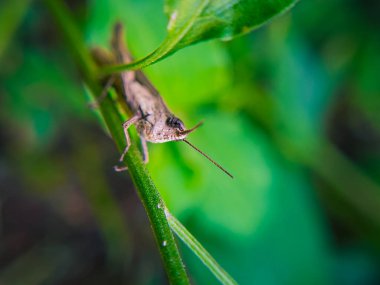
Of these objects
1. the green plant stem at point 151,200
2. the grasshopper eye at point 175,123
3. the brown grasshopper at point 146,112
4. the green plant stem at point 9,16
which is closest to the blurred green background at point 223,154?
the green plant stem at point 9,16

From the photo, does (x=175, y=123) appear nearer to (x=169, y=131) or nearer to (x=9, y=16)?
(x=169, y=131)

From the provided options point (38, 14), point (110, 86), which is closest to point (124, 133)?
point (110, 86)

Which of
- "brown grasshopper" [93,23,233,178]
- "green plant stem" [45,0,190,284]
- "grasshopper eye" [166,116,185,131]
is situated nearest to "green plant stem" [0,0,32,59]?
"brown grasshopper" [93,23,233,178]

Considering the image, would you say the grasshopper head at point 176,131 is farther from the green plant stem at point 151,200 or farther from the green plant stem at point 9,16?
the green plant stem at point 9,16

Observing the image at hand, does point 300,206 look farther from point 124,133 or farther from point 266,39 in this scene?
point 124,133

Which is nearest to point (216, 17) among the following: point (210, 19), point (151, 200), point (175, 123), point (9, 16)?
point (210, 19)

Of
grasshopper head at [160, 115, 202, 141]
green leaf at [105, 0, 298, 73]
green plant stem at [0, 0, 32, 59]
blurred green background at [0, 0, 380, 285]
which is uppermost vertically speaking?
green plant stem at [0, 0, 32, 59]

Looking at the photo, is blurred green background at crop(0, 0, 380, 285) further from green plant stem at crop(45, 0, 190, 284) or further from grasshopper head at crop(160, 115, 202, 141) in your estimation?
green plant stem at crop(45, 0, 190, 284)
